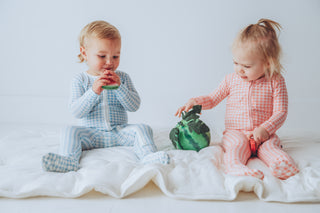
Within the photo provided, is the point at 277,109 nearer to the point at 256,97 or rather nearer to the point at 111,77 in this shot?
the point at 256,97

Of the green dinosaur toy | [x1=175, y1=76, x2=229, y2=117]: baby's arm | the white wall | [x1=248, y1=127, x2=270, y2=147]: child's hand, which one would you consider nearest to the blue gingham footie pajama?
the green dinosaur toy

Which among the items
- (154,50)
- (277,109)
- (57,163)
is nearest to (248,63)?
(277,109)

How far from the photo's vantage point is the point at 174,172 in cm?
109

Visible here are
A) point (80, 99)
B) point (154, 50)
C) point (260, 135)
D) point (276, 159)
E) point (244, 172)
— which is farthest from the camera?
point (154, 50)

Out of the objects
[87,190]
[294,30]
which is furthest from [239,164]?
[294,30]

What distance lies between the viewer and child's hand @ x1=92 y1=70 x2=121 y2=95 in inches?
53.6

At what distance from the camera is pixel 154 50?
8.07ft

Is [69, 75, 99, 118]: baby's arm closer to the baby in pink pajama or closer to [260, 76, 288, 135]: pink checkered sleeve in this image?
the baby in pink pajama

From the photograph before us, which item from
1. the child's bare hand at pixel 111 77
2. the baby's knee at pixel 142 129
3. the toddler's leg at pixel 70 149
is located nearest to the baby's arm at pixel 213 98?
the baby's knee at pixel 142 129

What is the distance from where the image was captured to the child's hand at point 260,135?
1.32m

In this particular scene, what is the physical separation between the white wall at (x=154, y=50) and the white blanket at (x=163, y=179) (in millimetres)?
1194

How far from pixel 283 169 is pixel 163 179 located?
392 mm

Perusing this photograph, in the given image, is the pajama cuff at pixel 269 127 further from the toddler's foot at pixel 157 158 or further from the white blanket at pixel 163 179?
the toddler's foot at pixel 157 158

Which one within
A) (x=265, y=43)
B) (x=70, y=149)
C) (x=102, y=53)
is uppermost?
(x=265, y=43)
